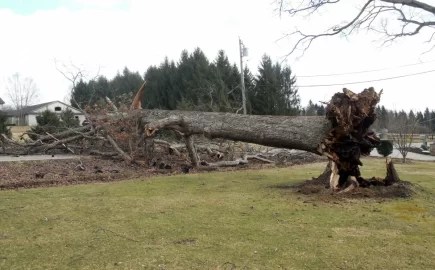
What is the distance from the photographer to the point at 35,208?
21.0 feet

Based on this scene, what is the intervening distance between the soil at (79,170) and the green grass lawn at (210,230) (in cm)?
157

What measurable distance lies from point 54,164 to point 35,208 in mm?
5543

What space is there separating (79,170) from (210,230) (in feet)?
23.5

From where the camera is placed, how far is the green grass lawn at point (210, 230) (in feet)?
13.2

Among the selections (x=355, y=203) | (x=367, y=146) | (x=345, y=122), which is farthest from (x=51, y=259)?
(x=367, y=146)

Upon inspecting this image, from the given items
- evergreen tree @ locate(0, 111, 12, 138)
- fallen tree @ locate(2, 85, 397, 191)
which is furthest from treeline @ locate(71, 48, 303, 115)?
fallen tree @ locate(2, 85, 397, 191)

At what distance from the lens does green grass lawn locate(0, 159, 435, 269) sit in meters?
4.03

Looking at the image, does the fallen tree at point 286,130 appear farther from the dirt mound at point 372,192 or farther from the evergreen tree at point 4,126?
the evergreen tree at point 4,126

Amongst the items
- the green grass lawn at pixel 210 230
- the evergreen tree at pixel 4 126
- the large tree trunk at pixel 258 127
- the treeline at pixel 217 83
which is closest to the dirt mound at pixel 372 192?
the green grass lawn at pixel 210 230

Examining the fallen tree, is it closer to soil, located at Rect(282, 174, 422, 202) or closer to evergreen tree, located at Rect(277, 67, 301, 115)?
soil, located at Rect(282, 174, 422, 202)

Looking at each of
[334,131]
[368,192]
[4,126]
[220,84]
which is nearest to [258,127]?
[334,131]

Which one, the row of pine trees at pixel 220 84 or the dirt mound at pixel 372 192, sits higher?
the row of pine trees at pixel 220 84

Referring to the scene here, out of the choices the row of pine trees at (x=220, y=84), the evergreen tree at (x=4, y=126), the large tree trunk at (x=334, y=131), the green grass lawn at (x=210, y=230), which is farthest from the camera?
the row of pine trees at (x=220, y=84)

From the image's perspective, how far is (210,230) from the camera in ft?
16.8
